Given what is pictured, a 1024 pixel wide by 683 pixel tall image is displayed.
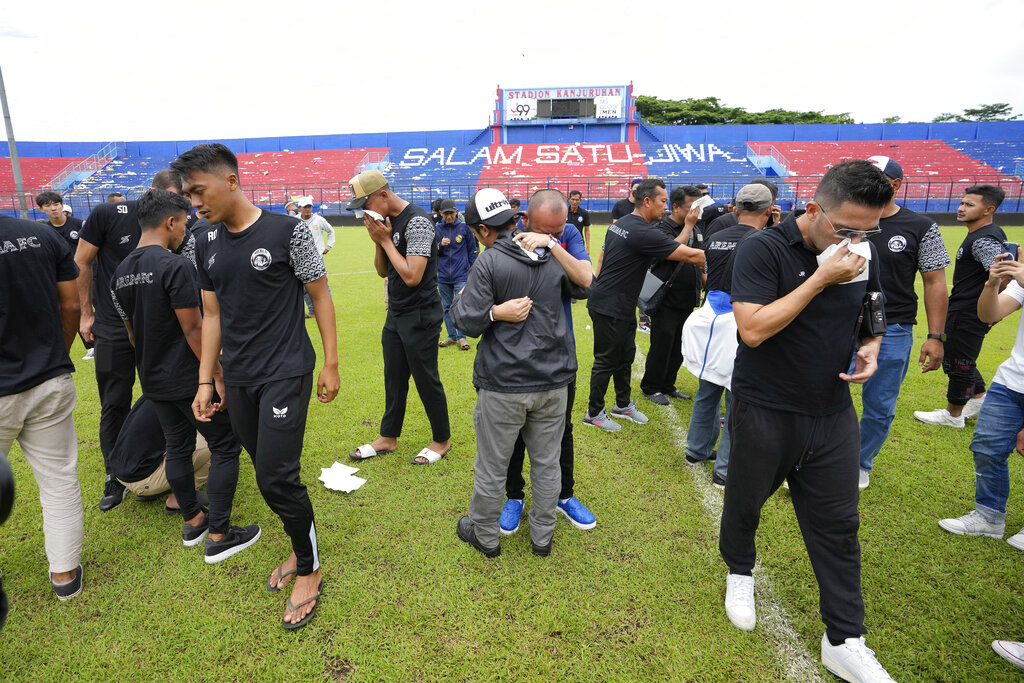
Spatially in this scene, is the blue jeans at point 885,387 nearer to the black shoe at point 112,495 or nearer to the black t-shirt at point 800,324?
the black t-shirt at point 800,324

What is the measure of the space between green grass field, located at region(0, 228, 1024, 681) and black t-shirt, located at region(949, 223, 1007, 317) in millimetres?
1489

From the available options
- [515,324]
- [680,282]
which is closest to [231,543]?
[515,324]

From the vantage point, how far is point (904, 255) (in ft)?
11.6

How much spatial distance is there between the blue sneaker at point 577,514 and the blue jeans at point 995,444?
241 cm

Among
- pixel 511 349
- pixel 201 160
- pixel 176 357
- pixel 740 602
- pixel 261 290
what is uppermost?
pixel 201 160

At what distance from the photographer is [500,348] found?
2.94 meters

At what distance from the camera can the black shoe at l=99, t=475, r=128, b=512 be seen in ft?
12.4

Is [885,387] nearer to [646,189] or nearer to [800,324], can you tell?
[800,324]

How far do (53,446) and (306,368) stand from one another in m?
1.49

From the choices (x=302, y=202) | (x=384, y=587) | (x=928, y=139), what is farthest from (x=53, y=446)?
(x=928, y=139)

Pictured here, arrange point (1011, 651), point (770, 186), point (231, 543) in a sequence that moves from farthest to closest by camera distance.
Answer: point (770, 186) < point (231, 543) < point (1011, 651)

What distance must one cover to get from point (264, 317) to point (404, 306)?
1.53 m

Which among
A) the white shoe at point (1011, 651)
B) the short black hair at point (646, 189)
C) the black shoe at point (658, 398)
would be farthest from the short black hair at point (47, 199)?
the white shoe at point (1011, 651)

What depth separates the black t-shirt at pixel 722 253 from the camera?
159 inches
